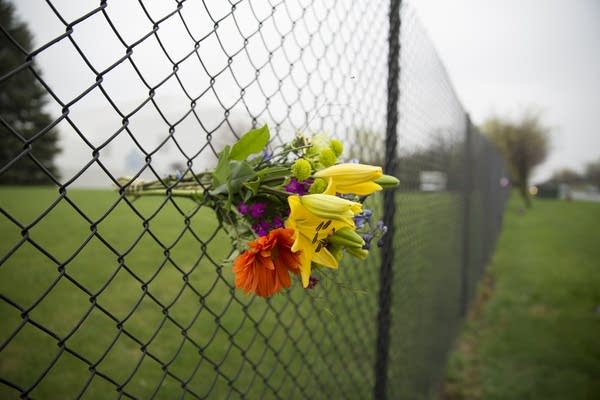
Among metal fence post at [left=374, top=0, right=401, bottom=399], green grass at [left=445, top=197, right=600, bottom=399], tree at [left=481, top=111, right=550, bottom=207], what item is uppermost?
metal fence post at [left=374, top=0, right=401, bottom=399]

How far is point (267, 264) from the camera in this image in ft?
2.11

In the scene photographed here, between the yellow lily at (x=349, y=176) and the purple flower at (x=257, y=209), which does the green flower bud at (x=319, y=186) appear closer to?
the yellow lily at (x=349, y=176)

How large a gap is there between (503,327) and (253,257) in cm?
425

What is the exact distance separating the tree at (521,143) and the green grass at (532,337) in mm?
16645

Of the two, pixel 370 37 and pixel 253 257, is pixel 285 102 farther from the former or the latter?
pixel 370 37

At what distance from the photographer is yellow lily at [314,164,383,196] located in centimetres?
66

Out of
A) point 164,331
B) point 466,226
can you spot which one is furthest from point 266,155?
point 466,226

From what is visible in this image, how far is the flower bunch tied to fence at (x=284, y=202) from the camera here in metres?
0.65

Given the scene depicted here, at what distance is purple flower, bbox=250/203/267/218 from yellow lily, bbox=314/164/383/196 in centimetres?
17

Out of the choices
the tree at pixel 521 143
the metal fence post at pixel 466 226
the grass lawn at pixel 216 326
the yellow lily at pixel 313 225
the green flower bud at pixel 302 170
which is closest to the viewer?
the yellow lily at pixel 313 225

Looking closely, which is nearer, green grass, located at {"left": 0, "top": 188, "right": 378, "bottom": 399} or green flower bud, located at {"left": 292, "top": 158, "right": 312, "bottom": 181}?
green flower bud, located at {"left": 292, "top": 158, "right": 312, "bottom": 181}

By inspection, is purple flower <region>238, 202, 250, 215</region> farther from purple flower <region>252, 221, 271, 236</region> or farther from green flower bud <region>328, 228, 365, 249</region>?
green flower bud <region>328, 228, 365, 249</region>

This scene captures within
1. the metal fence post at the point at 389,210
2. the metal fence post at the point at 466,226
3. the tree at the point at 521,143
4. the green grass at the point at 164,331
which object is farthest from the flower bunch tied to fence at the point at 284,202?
the tree at the point at 521,143

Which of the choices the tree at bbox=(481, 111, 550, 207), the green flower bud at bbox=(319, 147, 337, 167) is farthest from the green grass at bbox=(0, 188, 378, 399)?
the tree at bbox=(481, 111, 550, 207)
